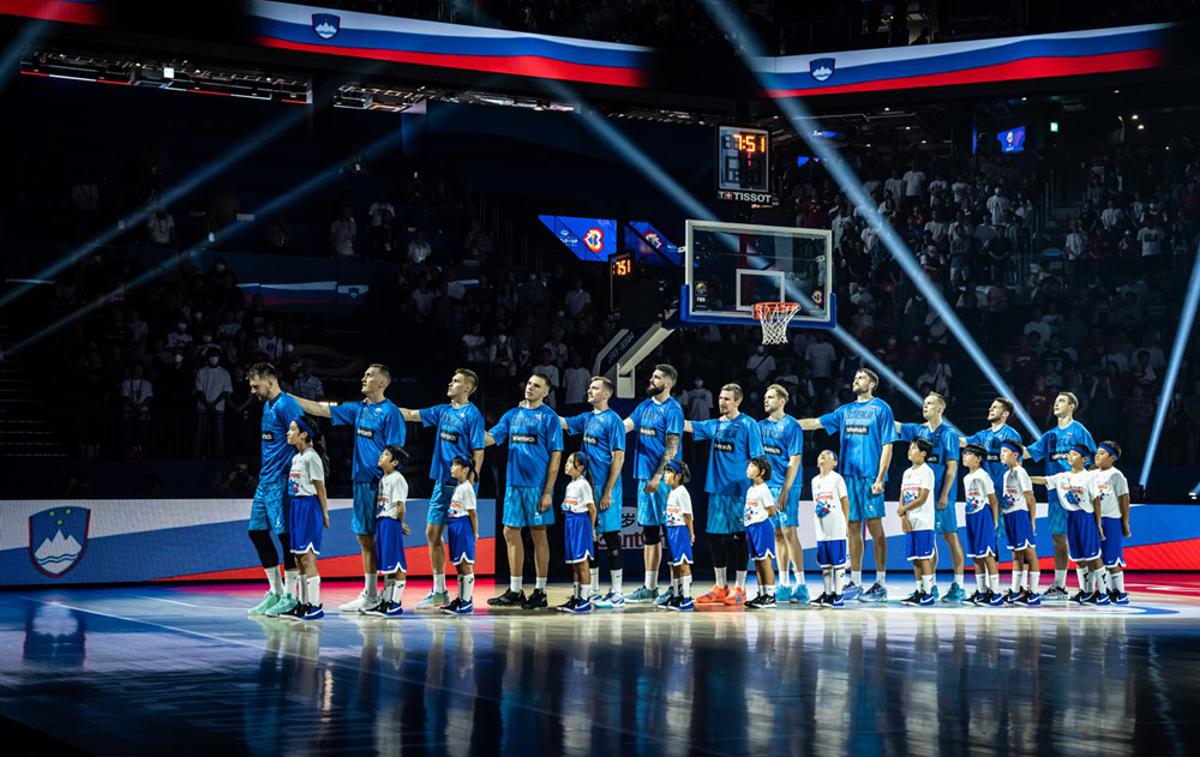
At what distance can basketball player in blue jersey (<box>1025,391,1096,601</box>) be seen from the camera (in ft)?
50.7

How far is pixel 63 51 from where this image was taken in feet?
78.6

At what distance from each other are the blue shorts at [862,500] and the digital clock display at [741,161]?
19.7ft

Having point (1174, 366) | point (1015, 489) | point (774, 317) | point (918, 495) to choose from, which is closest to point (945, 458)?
point (918, 495)

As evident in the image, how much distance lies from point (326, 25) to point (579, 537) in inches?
565

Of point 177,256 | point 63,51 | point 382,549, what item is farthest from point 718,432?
point 63,51

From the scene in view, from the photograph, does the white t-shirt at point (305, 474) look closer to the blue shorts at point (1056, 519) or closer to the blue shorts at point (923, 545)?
the blue shorts at point (923, 545)

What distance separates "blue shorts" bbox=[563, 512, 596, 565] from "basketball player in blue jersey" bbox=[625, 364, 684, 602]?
33.0 inches

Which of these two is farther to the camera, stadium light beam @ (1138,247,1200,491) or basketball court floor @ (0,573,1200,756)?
stadium light beam @ (1138,247,1200,491)

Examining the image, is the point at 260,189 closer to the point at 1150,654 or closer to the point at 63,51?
the point at 63,51

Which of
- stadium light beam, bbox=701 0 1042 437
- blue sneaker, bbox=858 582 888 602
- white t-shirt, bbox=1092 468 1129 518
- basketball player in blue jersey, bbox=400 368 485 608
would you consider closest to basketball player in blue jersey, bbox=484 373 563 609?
basketball player in blue jersey, bbox=400 368 485 608

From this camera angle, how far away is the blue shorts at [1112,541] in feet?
49.7

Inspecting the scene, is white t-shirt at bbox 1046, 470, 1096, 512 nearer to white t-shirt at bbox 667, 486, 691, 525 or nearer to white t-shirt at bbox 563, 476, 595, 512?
white t-shirt at bbox 667, 486, 691, 525

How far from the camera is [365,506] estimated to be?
12750 mm

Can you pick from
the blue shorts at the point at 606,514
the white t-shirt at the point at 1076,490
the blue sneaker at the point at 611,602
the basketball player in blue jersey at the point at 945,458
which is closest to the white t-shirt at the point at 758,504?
the blue shorts at the point at 606,514
